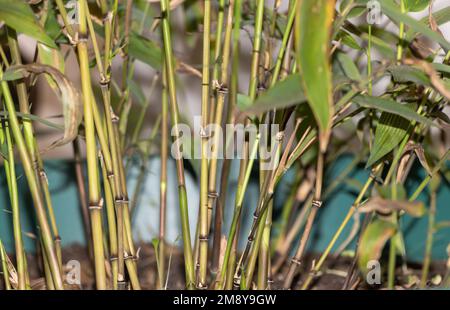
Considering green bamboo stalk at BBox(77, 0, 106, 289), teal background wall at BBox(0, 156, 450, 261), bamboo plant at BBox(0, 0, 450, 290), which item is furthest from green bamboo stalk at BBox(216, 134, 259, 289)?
teal background wall at BBox(0, 156, 450, 261)

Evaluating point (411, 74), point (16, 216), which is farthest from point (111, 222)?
point (411, 74)

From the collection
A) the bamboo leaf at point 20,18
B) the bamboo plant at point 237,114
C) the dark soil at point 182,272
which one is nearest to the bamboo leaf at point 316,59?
the bamboo plant at point 237,114

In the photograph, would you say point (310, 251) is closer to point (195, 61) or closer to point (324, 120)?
point (195, 61)

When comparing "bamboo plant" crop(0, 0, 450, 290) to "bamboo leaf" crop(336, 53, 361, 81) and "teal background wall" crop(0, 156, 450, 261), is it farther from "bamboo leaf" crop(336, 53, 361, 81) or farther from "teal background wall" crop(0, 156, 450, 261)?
"teal background wall" crop(0, 156, 450, 261)

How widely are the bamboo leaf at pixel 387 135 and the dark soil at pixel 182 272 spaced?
247mm

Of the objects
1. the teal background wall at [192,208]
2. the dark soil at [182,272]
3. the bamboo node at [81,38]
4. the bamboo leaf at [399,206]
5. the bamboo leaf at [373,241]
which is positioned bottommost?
the dark soil at [182,272]

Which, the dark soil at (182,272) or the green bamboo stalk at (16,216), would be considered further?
the dark soil at (182,272)

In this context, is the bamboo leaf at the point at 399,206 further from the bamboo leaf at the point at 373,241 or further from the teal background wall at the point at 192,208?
the teal background wall at the point at 192,208

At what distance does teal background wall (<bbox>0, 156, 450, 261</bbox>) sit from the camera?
86cm

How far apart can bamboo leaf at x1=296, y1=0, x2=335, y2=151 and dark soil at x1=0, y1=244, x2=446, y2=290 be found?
42cm

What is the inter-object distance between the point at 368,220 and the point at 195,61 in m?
0.44

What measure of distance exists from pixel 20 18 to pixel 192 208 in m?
0.50

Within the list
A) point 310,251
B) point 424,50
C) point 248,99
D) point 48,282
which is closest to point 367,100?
point 248,99

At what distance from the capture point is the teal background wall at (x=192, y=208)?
864mm
